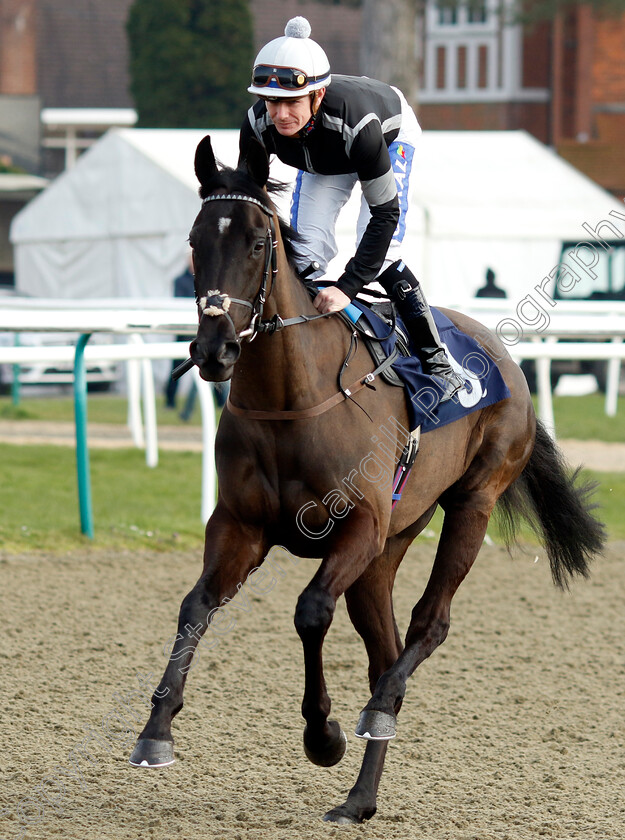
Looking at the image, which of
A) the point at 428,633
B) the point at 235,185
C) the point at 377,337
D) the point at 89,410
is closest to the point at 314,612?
the point at 428,633

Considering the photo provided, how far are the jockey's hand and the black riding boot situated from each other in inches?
16.2

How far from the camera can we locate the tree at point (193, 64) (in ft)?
80.0

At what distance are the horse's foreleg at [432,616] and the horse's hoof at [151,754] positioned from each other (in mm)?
563

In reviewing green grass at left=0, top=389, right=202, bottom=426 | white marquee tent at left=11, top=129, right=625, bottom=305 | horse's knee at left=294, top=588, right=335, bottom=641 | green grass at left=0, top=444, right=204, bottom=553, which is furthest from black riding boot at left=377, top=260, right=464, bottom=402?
white marquee tent at left=11, top=129, right=625, bottom=305

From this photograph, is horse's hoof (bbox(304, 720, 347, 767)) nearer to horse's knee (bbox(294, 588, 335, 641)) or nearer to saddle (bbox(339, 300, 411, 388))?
horse's knee (bbox(294, 588, 335, 641))

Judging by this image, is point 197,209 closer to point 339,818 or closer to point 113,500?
point 113,500

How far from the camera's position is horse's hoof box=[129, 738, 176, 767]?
10.5ft

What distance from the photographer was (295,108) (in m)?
3.48

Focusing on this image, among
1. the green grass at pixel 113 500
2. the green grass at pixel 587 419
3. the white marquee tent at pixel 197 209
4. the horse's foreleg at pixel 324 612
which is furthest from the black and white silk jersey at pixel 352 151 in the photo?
the white marquee tent at pixel 197 209

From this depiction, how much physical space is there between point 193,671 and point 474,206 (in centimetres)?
1135

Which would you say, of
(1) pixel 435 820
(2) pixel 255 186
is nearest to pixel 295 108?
(2) pixel 255 186

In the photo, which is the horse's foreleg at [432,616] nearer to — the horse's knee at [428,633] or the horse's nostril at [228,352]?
the horse's knee at [428,633]

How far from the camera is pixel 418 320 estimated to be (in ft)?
13.4

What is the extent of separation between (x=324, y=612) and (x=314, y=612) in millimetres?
27
